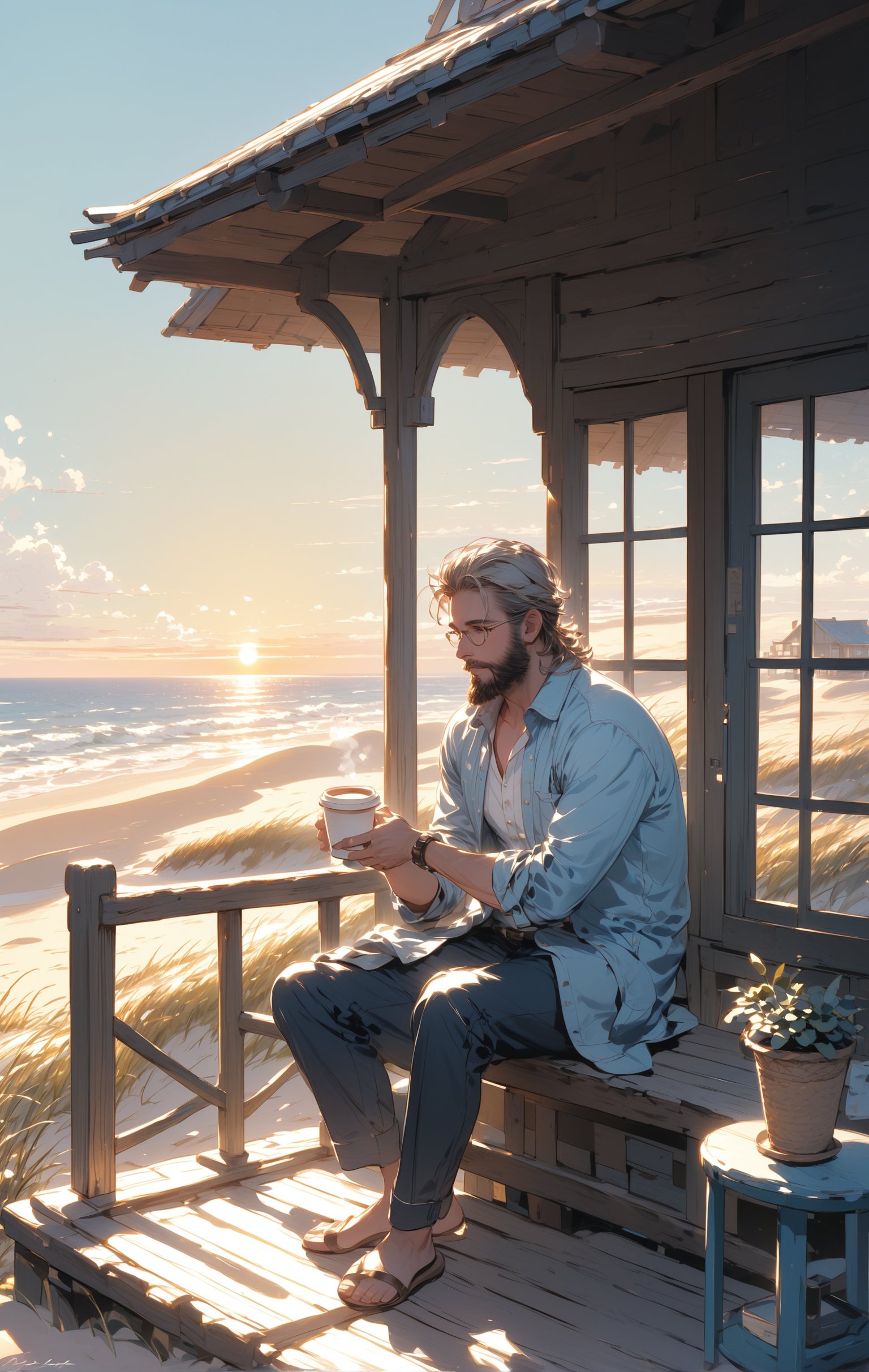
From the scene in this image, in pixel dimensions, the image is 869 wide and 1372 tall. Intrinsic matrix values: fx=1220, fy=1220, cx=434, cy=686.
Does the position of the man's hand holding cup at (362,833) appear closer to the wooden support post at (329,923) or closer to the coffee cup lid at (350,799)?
the coffee cup lid at (350,799)

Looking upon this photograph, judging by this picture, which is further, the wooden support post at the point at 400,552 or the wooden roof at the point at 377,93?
the wooden support post at the point at 400,552

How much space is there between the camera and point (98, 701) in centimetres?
4306

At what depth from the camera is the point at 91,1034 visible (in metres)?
3.26

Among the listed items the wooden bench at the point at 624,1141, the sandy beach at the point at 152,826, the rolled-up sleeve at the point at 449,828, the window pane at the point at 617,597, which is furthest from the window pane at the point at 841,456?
the sandy beach at the point at 152,826

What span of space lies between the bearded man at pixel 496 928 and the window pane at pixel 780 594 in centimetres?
65

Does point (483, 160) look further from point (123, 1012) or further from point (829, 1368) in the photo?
point (123, 1012)

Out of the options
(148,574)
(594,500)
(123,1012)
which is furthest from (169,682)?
(594,500)

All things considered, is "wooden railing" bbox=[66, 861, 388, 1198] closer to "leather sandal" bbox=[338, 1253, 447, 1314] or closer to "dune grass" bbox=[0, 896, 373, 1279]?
"leather sandal" bbox=[338, 1253, 447, 1314]

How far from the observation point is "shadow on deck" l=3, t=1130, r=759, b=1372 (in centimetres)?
249

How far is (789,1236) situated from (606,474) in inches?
92.5

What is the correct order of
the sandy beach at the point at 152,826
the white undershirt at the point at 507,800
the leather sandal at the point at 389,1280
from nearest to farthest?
1. the leather sandal at the point at 389,1280
2. the white undershirt at the point at 507,800
3. the sandy beach at the point at 152,826

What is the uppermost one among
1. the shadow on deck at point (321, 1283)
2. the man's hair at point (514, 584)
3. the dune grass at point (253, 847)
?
the man's hair at point (514, 584)

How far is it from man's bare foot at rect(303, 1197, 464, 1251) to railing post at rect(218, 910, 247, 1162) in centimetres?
55

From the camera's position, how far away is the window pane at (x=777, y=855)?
3355 mm
